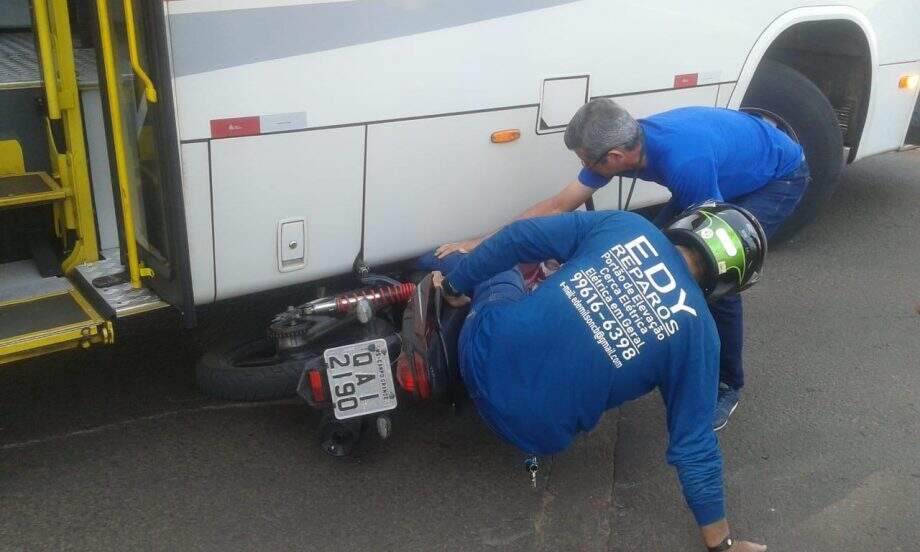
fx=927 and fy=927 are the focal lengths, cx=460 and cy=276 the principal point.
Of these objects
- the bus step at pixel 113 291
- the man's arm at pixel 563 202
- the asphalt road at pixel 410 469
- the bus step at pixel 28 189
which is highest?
the man's arm at pixel 563 202

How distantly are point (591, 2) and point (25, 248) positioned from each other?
2764 millimetres

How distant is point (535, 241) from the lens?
3100mm

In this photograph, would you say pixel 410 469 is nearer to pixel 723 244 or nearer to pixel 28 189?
pixel 723 244

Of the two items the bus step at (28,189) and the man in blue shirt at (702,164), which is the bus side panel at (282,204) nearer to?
the man in blue shirt at (702,164)

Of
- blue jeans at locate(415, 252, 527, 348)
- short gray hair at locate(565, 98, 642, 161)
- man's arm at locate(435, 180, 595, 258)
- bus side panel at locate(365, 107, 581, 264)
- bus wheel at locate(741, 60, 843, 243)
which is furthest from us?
bus wheel at locate(741, 60, 843, 243)

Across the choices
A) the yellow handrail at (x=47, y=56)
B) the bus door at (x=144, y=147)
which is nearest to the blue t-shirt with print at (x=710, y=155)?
the bus door at (x=144, y=147)

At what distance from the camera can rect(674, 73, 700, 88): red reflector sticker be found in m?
4.59

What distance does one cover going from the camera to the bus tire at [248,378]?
368 cm

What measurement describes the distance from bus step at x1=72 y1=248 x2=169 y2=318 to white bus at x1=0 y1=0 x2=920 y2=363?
1 cm

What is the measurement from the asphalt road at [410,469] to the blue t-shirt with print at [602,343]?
49 centimetres

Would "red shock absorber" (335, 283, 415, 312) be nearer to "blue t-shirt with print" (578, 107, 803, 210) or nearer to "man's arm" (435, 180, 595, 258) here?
"man's arm" (435, 180, 595, 258)

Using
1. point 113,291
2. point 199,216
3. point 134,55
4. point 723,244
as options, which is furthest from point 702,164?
point 113,291

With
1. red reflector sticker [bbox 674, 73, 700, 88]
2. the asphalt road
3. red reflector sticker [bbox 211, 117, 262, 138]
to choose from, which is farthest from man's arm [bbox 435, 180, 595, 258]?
red reflector sticker [bbox 211, 117, 262, 138]

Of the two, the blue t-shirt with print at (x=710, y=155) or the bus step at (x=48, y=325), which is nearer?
the bus step at (x=48, y=325)
